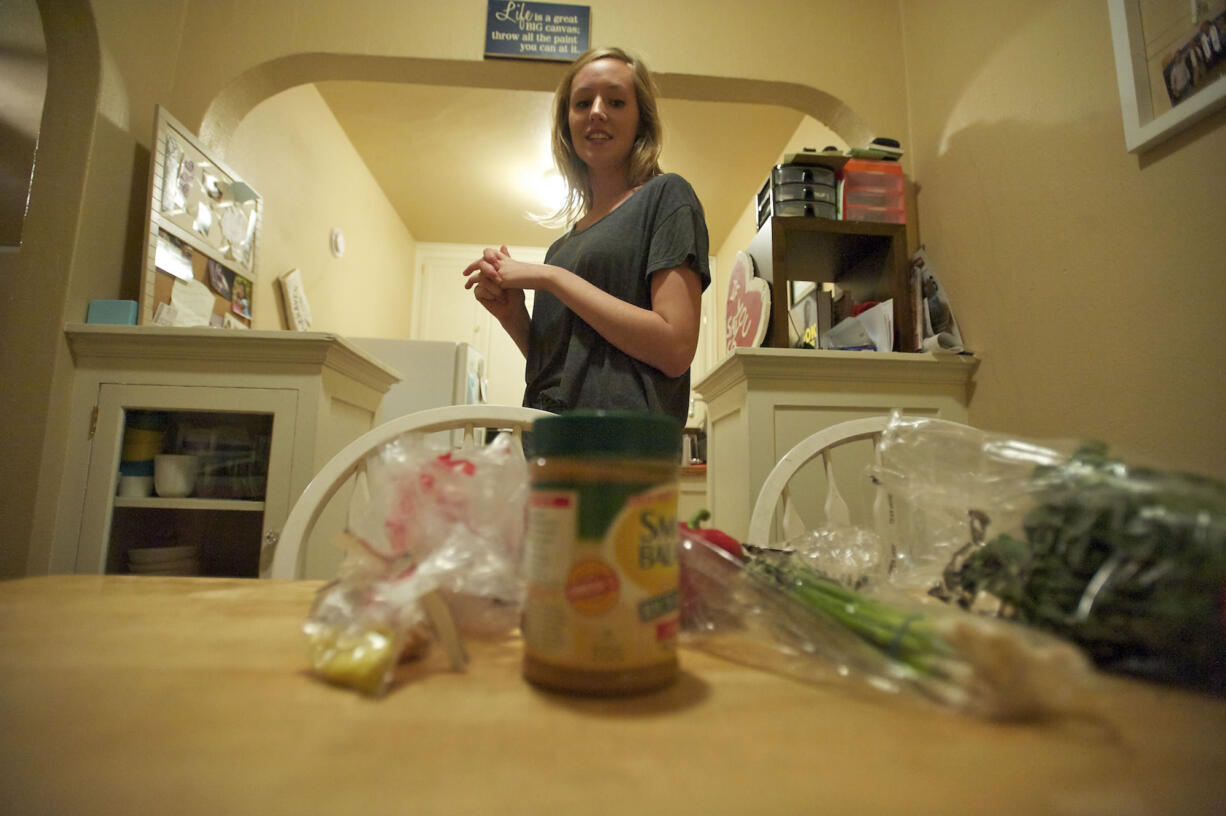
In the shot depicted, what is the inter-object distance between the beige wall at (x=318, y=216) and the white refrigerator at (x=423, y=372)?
32 cm

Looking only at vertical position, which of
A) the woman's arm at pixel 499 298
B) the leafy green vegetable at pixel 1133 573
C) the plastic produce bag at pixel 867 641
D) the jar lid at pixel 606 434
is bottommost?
the plastic produce bag at pixel 867 641

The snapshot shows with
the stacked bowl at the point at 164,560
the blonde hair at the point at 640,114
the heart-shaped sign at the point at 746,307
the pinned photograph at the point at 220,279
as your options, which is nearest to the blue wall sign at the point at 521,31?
the blonde hair at the point at 640,114

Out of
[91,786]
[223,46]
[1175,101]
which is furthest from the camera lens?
[223,46]

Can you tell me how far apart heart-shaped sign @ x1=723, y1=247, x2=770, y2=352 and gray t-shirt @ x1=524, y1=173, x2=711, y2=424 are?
1.89 ft

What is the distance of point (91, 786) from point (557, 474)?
0.18m

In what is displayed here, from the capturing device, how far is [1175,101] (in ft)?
2.60

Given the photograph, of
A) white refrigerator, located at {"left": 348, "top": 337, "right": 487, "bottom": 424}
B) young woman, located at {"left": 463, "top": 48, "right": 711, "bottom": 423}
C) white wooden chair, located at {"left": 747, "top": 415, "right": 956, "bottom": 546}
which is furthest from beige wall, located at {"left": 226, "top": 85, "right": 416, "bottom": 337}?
white wooden chair, located at {"left": 747, "top": 415, "right": 956, "bottom": 546}

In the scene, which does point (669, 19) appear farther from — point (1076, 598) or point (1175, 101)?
point (1076, 598)

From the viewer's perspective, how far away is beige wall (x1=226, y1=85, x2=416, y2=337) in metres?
2.01

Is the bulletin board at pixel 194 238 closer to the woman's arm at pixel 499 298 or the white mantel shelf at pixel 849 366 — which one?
the woman's arm at pixel 499 298

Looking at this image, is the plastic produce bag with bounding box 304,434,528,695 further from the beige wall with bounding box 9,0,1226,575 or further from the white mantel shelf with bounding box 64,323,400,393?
the white mantel shelf with bounding box 64,323,400,393

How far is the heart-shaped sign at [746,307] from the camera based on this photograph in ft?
4.59

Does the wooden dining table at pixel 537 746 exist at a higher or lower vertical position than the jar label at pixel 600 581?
lower

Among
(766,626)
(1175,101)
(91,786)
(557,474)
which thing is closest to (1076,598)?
(766,626)
